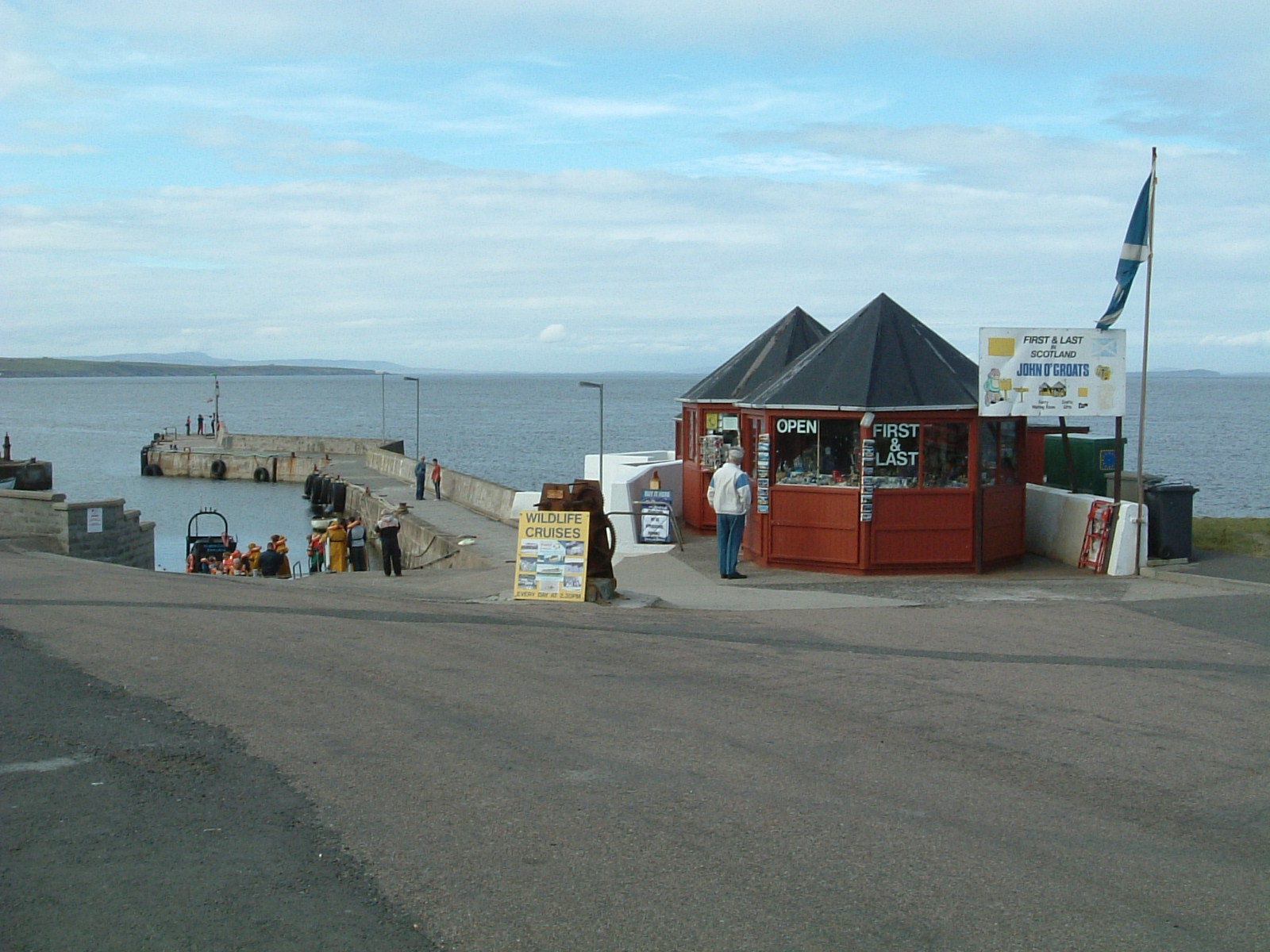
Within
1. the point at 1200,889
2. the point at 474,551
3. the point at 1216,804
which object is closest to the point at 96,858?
the point at 1200,889

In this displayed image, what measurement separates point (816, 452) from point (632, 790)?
32.9ft

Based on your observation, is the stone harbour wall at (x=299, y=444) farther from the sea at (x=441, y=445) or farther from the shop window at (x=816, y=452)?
the shop window at (x=816, y=452)

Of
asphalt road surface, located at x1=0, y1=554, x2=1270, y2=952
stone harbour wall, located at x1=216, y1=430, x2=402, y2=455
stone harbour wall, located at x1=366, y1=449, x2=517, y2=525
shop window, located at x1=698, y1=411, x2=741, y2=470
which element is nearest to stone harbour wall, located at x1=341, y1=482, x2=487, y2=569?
stone harbour wall, located at x1=366, y1=449, x2=517, y2=525

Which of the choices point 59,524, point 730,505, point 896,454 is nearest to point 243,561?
point 59,524

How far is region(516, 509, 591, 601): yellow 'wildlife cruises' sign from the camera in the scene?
561 inches

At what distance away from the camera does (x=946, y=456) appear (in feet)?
51.8

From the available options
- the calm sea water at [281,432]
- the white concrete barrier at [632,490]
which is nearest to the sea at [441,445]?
the calm sea water at [281,432]

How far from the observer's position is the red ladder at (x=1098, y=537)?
15742mm

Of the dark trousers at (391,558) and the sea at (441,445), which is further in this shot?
the sea at (441,445)

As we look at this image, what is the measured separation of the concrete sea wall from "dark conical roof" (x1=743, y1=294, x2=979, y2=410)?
14119mm

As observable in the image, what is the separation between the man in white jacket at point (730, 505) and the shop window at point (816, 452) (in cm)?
60

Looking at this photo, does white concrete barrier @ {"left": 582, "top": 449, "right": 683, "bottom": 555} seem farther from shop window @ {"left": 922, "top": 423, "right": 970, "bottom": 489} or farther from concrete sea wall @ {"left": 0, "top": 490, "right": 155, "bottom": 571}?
concrete sea wall @ {"left": 0, "top": 490, "right": 155, "bottom": 571}

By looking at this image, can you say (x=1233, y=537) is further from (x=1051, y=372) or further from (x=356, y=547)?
(x=356, y=547)

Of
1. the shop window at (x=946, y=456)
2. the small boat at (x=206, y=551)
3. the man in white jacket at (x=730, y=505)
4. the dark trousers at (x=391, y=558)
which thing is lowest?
the small boat at (x=206, y=551)
